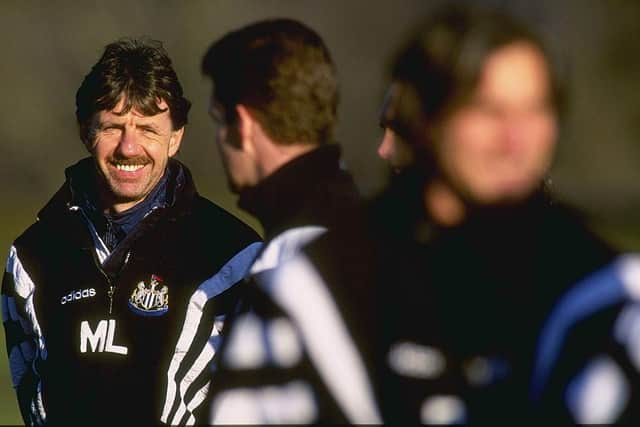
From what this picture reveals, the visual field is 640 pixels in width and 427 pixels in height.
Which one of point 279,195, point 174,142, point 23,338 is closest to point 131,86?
point 174,142

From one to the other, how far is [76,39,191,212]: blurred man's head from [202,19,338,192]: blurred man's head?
4.20 ft

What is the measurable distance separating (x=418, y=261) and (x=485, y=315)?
15 centimetres

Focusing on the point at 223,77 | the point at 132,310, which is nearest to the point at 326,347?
the point at 223,77

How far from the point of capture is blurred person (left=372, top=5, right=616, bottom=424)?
2.06 meters

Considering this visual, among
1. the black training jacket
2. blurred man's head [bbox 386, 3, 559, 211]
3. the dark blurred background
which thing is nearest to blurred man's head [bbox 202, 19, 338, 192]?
blurred man's head [bbox 386, 3, 559, 211]

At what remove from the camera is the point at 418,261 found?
2.17 metres

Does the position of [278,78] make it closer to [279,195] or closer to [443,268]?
[279,195]

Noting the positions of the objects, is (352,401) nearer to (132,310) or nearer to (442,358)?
(442,358)

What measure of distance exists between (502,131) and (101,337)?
2.00 m

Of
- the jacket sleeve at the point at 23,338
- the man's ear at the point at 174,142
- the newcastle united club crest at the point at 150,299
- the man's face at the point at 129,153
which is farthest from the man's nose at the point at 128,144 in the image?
the jacket sleeve at the point at 23,338

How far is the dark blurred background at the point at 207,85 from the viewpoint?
19.9 metres

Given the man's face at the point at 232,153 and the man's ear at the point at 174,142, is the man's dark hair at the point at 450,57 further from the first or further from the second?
the man's ear at the point at 174,142

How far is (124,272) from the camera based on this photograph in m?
3.85

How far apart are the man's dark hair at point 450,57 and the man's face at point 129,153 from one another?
187cm
